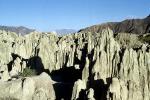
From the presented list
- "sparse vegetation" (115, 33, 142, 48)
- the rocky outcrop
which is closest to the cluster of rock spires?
the rocky outcrop

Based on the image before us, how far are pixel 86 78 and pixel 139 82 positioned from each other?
703 centimetres

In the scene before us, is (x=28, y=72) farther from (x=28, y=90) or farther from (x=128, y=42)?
(x=128, y=42)

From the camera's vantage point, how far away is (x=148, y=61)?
44875 mm

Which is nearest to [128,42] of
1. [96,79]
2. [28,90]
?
[96,79]

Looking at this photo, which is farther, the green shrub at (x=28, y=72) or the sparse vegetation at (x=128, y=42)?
the sparse vegetation at (x=128, y=42)

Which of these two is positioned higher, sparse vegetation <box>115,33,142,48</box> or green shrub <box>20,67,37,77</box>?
sparse vegetation <box>115,33,142,48</box>

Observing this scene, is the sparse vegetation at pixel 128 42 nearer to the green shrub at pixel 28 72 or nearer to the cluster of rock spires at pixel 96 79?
the cluster of rock spires at pixel 96 79

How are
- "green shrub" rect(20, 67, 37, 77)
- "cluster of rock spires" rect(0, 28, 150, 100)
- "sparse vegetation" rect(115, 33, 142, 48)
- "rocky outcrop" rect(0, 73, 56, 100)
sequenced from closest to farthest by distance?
"cluster of rock spires" rect(0, 28, 150, 100) < "rocky outcrop" rect(0, 73, 56, 100) < "green shrub" rect(20, 67, 37, 77) < "sparse vegetation" rect(115, 33, 142, 48)

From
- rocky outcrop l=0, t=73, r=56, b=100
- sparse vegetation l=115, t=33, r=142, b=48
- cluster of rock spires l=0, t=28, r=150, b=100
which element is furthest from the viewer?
sparse vegetation l=115, t=33, r=142, b=48

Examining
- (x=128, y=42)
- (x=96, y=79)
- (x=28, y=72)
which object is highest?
(x=128, y=42)

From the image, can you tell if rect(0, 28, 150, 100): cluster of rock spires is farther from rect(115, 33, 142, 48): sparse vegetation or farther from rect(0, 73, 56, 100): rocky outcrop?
rect(115, 33, 142, 48): sparse vegetation

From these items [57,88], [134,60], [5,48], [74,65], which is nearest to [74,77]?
[74,65]

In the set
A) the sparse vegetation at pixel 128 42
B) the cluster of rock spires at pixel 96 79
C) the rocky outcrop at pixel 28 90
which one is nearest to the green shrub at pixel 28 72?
the cluster of rock spires at pixel 96 79

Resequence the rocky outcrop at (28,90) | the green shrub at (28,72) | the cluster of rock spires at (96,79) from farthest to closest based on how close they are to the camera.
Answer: the green shrub at (28,72) → the rocky outcrop at (28,90) → the cluster of rock spires at (96,79)
